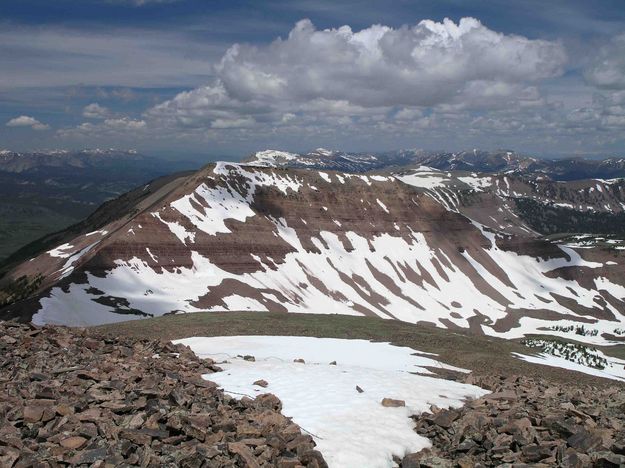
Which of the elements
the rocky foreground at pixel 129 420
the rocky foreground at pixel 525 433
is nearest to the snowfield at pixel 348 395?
the rocky foreground at pixel 525 433

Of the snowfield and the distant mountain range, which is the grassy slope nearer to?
the snowfield

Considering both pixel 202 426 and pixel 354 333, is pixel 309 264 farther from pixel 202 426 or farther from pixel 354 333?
pixel 202 426

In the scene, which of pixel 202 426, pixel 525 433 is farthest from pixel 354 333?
pixel 202 426

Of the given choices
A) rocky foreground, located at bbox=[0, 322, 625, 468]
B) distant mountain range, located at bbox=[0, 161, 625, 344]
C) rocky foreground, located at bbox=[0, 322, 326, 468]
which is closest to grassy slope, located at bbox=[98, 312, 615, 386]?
rocky foreground, located at bbox=[0, 322, 625, 468]

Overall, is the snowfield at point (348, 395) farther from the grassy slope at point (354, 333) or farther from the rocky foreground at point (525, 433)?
the grassy slope at point (354, 333)

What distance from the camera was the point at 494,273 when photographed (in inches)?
6850

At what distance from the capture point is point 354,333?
45781 mm

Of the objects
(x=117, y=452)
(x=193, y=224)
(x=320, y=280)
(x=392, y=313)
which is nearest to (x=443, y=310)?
(x=392, y=313)

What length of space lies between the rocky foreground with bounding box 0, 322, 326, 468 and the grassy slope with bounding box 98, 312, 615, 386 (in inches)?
777

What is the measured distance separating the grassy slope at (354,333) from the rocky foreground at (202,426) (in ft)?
51.4

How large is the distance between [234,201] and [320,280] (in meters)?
34.6

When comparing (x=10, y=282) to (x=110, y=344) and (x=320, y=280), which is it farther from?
(x=110, y=344)

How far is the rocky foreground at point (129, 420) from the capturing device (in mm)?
12602

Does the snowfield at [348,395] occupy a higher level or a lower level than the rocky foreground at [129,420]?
lower
